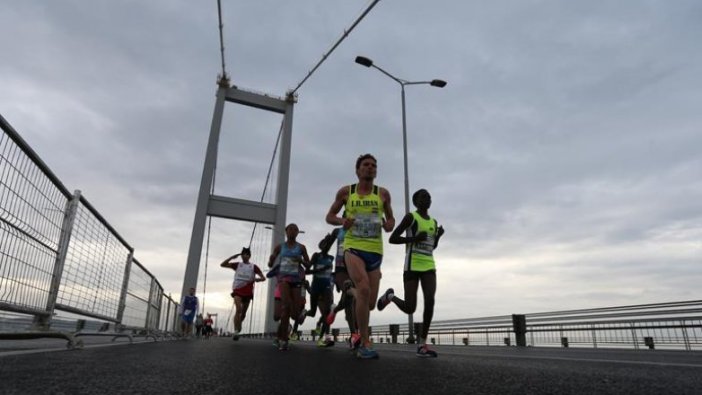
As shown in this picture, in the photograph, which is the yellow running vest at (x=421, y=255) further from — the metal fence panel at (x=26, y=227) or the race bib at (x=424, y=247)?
the metal fence panel at (x=26, y=227)

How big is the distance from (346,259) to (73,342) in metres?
2.31

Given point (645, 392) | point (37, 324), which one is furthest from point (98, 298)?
point (645, 392)

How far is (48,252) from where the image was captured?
4.65m

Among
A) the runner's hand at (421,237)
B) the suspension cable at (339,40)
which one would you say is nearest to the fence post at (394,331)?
the runner's hand at (421,237)

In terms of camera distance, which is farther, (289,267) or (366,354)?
(289,267)

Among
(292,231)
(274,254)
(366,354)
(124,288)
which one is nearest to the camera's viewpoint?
(366,354)

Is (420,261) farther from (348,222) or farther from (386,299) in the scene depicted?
(386,299)

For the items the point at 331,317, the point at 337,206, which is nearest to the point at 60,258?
the point at 337,206

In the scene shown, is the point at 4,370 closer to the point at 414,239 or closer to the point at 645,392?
the point at 645,392

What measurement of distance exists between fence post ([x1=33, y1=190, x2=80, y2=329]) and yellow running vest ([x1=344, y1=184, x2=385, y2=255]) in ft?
9.63

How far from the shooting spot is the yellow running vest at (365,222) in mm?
4422

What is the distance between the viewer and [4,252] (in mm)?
3725

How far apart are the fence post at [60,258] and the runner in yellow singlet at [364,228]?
2743 mm

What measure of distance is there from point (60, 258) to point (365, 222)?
3130 millimetres
